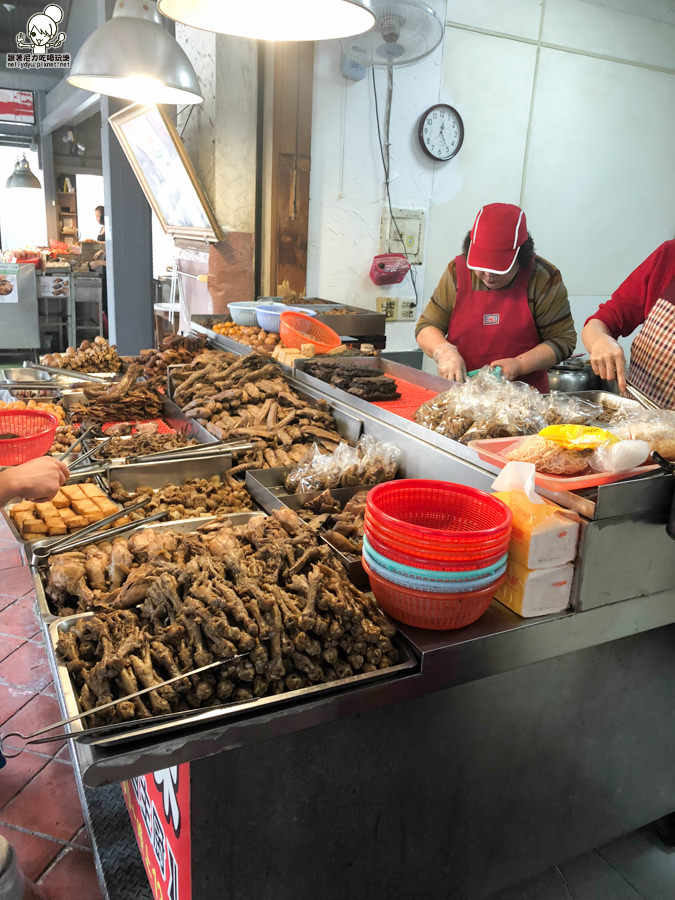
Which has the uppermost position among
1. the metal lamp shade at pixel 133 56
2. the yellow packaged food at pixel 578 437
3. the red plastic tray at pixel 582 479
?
the metal lamp shade at pixel 133 56

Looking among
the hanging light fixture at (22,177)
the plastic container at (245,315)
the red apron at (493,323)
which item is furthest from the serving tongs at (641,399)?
the hanging light fixture at (22,177)

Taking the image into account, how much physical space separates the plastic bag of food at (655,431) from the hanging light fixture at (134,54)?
3.29m

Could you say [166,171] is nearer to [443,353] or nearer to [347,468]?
[443,353]

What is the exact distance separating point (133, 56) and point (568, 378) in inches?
142

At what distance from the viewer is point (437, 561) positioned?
145cm

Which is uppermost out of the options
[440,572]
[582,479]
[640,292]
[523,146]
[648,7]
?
[648,7]

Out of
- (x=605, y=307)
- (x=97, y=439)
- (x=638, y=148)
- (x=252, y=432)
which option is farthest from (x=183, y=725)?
(x=638, y=148)

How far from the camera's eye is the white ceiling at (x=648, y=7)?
6.35 m

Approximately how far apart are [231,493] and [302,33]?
5.77 ft

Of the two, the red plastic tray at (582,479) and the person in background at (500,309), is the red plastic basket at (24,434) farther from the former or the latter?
the person in background at (500,309)

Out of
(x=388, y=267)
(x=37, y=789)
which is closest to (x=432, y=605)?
(x=37, y=789)

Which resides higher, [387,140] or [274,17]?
[387,140]

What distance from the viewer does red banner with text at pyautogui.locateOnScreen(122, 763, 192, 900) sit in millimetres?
1446

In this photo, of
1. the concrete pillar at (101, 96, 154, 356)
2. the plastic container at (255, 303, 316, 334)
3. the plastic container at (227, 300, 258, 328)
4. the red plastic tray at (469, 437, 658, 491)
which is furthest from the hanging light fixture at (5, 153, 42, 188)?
the red plastic tray at (469, 437, 658, 491)
